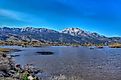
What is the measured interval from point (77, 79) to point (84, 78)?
3570 mm

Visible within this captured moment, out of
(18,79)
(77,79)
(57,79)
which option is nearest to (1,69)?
(18,79)

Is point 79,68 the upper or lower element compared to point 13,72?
lower

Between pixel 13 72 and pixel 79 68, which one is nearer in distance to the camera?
pixel 13 72

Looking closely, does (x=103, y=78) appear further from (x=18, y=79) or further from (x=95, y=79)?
(x=18, y=79)

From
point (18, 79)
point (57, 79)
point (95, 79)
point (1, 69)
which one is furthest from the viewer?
point (95, 79)

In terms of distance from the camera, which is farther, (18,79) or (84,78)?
(84,78)

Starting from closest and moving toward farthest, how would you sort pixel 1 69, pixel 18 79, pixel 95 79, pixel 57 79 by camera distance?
pixel 18 79
pixel 1 69
pixel 57 79
pixel 95 79

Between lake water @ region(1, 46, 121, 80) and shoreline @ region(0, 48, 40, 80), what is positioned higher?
shoreline @ region(0, 48, 40, 80)

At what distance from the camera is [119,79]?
58.5 metres

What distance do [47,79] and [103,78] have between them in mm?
13988

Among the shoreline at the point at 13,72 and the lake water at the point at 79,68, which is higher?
the shoreline at the point at 13,72

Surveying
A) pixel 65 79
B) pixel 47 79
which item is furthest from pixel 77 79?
pixel 47 79

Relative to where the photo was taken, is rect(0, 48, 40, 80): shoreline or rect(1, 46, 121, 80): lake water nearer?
rect(0, 48, 40, 80): shoreline

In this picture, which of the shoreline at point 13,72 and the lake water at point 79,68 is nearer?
the shoreline at point 13,72
